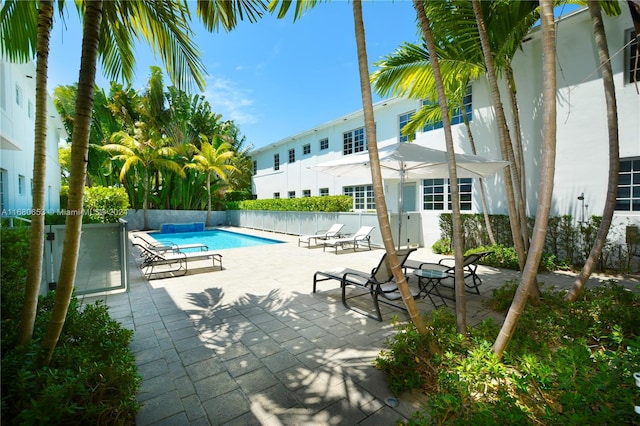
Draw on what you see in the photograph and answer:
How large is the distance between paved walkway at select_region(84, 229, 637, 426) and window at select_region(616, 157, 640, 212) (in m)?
2.78

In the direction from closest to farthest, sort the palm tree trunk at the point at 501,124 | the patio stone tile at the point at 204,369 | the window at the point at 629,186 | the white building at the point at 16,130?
the patio stone tile at the point at 204,369 → the palm tree trunk at the point at 501,124 → the window at the point at 629,186 → the white building at the point at 16,130

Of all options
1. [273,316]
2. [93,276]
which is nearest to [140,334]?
[273,316]

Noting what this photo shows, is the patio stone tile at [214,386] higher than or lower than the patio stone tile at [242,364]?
lower

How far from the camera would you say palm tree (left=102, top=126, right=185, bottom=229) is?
66.3 feet

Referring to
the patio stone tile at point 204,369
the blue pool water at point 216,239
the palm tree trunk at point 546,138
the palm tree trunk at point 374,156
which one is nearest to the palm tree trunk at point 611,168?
the palm tree trunk at point 546,138

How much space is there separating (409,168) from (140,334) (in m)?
6.59

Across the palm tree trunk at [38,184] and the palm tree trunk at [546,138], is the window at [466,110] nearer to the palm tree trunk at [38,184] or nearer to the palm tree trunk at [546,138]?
the palm tree trunk at [546,138]

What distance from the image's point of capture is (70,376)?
206cm

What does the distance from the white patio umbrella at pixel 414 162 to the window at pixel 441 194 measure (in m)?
3.42

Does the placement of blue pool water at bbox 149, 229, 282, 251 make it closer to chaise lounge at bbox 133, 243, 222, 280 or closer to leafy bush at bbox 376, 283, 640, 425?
chaise lounge at bbox 133, 243, 222, 280

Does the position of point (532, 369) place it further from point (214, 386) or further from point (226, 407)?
point (214, 386)

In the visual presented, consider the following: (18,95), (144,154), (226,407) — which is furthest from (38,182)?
(144,154)

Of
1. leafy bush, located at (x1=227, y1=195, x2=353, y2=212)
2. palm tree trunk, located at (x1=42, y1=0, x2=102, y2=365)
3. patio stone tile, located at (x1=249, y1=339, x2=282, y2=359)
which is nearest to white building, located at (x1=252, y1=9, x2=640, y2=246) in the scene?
leafy bush, located at (x1=227, y1=195, x2=353, y2=212)

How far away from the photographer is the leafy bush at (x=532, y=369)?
1739mm
